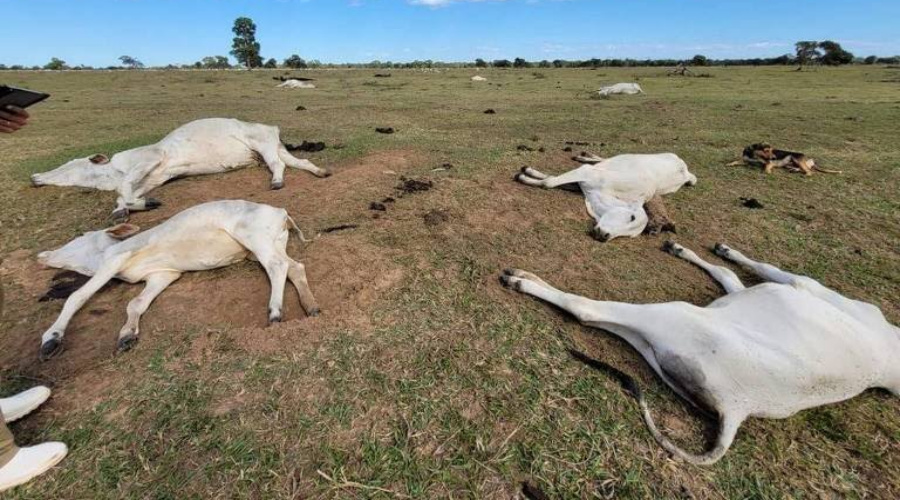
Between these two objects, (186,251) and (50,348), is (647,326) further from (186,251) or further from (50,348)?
(50,348)

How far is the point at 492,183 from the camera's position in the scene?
22.7 feet

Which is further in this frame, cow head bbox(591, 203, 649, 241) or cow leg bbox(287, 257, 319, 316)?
cow head bbox(591, 203, 649, 241)

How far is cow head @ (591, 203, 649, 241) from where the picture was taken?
534 cm

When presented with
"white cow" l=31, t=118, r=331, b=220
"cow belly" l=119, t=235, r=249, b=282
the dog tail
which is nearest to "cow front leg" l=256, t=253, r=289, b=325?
"cow belly" l=119, t=235, r=249, b=282

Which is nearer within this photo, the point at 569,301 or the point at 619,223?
the point at 569,301

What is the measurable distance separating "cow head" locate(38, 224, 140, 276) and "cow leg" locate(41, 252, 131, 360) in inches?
9.9

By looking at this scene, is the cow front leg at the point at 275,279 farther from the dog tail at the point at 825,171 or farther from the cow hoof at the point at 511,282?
the dog tail at the point at 825,171

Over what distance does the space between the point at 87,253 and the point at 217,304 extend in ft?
4.53

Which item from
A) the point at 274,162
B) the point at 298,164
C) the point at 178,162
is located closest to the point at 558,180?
the point at 298,164

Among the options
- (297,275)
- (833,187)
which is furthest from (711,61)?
(297,275)

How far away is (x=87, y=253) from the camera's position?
4.08m

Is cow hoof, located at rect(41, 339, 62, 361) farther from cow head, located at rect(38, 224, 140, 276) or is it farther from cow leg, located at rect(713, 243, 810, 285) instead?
cow leg, located at rect(713, 243, 810, 285)

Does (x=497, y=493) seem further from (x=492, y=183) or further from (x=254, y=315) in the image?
(x=492, y=183)

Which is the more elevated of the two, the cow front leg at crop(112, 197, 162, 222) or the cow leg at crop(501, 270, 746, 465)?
the cow front leg at crop(112, 197, 162, 222)
